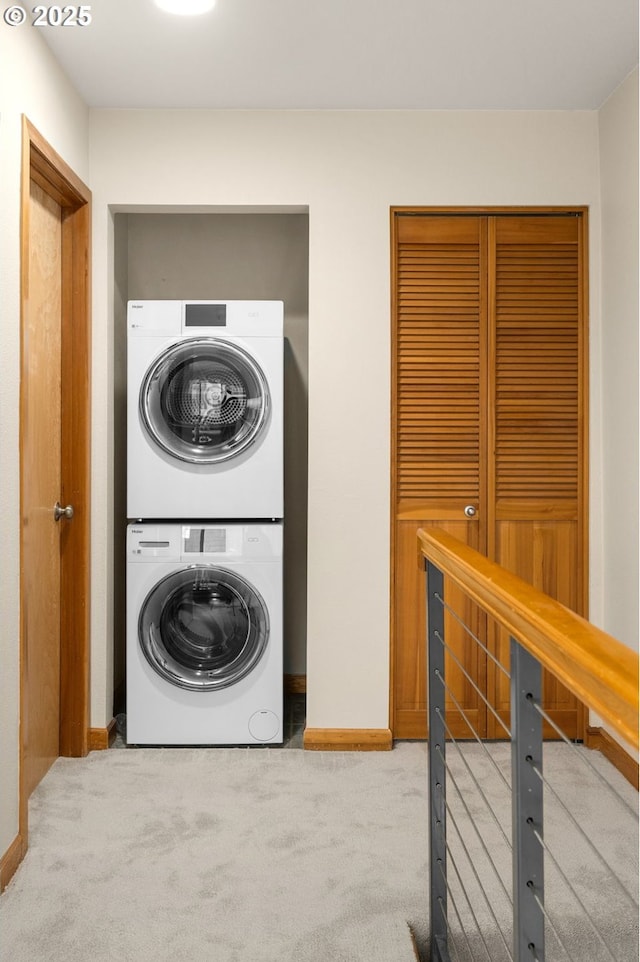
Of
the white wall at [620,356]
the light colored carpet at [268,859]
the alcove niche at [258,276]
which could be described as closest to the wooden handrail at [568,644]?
the light colored carpet at [268,859]

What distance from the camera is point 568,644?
0.91 metres

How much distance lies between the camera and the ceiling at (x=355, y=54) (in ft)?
8.05

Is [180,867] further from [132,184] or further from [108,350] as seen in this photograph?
[132,184]

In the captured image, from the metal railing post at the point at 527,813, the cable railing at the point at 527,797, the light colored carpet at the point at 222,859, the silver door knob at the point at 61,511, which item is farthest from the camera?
the silver door knob at the point at 61,511

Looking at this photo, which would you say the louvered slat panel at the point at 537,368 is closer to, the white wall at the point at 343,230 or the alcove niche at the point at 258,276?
the white wall at the point at 343,230

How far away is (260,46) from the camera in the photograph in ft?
8.71

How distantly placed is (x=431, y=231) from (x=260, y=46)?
97 cm

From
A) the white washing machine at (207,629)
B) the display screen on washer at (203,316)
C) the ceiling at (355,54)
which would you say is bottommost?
the white washing machine at (207,629)

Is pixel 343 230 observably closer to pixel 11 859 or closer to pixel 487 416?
pixel 487 416

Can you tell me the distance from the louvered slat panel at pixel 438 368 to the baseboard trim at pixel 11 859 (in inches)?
71.5

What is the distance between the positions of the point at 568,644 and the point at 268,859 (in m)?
1.73

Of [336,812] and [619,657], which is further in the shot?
[336,812]

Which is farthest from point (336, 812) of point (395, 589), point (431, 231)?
point (431, 231)

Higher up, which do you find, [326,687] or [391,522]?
[391,522]
